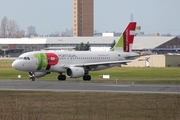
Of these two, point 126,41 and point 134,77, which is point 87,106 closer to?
point 126,41

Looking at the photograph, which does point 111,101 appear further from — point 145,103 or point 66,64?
point 66,64

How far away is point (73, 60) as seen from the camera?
185ft

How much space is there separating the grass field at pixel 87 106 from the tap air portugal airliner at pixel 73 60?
16.0m

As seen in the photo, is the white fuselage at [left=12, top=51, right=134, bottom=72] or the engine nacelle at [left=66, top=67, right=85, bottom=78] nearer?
the white fuselage at [left=12, top=51, right=134, bottom=72]

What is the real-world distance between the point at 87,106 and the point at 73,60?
89.2 feet

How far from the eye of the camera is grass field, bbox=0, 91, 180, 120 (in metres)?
24.2

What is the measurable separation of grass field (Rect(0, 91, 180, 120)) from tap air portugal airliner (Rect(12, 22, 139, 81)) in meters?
16.0

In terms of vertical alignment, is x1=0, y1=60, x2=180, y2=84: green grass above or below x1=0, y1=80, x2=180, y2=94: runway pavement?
below

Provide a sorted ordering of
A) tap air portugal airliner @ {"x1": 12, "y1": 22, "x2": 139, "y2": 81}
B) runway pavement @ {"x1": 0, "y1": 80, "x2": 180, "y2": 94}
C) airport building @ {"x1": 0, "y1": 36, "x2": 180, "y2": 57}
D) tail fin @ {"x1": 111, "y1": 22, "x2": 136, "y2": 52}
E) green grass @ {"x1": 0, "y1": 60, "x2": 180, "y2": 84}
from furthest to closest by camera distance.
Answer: airport building @ {"x1": 0, "y1": 36, "x2": 180, "y2": 57} < tail fin @ {"x1": 111, "y1": 22, "x2": 136, "y2": 52} < tap air portugal airliner @ {"x1": 12, "y1": 22, "x2": 139, "y2": 81} < green grass @ {"x1": 0, "y1": 60, "x2": 180, "y2": 84} < runway pavement @ {"x1": 0, "y1": 80, "x2": 180, "y2": 94}

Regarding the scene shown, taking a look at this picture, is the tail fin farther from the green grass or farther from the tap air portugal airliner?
the green grass

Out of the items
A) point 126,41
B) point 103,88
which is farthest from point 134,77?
point 103,88

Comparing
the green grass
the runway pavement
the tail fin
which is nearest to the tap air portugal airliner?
the tail fin

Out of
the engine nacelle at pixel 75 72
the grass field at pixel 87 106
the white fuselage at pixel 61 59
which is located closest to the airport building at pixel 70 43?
the white fuselage at pixel 61 59

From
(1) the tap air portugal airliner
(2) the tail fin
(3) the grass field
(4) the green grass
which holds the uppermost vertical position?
(2) the tail fin
